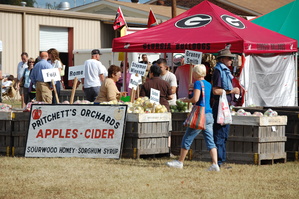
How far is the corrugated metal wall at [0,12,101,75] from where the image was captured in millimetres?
28141

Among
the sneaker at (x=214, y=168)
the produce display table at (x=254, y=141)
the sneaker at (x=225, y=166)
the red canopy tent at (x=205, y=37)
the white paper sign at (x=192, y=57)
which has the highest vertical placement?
the red canopy tent at (x=205, y=37)

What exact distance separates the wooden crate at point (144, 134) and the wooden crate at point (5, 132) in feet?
6.87

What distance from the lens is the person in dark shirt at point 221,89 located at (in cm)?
929

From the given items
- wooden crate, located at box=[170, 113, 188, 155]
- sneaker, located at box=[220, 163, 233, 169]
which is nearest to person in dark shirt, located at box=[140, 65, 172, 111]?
wooden crate, located at box=[170, 113, 188, 155]

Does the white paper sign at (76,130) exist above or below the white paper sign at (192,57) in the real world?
below

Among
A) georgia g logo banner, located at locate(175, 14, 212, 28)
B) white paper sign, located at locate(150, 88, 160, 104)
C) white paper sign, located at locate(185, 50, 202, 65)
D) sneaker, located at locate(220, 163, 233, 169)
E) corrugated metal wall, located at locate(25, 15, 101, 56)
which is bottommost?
sneaker, located at locate(220, 163, 233, 169)

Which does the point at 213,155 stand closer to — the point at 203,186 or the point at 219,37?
the point at 203,186

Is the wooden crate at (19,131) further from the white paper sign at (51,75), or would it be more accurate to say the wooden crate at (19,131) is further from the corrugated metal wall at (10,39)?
the corrugated metal wall at (10,39)

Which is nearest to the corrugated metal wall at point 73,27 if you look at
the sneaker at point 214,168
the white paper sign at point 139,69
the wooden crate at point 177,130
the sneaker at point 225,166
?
the white paper sign at point 139,69

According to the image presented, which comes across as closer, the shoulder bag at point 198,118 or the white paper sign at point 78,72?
the shoulder bag at point 198,118

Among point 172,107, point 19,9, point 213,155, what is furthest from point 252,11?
point 213,155

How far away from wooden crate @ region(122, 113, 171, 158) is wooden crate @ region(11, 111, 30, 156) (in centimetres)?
181

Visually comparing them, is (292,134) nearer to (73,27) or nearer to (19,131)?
(19,131)

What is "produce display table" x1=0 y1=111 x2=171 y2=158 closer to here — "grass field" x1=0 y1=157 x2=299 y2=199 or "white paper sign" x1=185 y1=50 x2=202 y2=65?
"grass field" x1=0 y1=157 x2=299 y2=199
